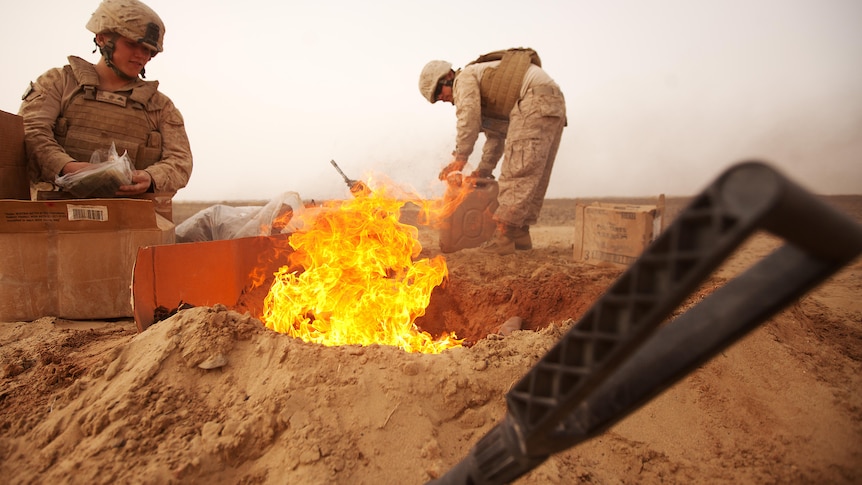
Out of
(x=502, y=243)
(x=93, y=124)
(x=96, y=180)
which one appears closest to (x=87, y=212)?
(x=96, y=180)

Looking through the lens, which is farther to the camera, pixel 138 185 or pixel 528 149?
pixel 528 149

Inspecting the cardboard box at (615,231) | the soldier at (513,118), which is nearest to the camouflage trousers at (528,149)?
the soldier at (513,118)

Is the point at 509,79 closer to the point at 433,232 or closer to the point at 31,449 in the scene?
the point at 433,232

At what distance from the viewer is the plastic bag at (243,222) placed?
4.43 m

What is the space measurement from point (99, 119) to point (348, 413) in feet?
12.2

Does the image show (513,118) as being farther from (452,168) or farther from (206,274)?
(206,274)

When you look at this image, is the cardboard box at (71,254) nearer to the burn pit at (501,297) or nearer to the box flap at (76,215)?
the box flap at (76,215)

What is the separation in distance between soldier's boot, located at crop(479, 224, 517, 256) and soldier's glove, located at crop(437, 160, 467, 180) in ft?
3.38

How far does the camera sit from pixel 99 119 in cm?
381

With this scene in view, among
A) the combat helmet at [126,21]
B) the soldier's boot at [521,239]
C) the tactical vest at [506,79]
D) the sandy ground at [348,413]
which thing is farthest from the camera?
the soldier's boot at [521,239]

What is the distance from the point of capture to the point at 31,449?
1.73 metres

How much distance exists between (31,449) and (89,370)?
42 centimetres

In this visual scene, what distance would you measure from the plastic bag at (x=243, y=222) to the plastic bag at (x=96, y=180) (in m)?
1.05

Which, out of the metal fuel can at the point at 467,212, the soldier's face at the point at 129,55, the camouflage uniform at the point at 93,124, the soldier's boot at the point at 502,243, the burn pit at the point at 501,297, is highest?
the soldier's face at the point at 129,55
